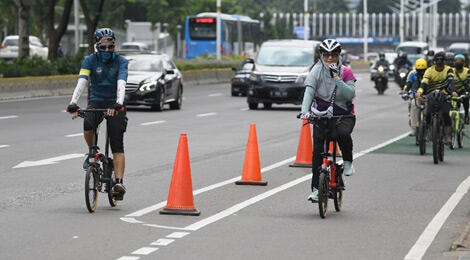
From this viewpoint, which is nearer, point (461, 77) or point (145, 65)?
point (461, 77)

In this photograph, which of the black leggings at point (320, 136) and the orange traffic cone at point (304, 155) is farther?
the orange traffic cone at point (304, 155)

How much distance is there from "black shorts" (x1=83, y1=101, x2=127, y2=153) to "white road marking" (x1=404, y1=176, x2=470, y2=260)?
311 centimetres

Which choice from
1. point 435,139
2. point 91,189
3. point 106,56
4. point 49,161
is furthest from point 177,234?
point 435,139

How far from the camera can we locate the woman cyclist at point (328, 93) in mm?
12438

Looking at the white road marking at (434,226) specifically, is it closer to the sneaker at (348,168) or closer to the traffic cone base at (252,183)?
the sneaker at (348,168)

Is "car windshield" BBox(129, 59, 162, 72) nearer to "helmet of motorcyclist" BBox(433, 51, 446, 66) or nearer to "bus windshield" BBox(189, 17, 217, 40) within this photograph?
"helmet of motorcyclist" BBox(433, 51, 446, 66)

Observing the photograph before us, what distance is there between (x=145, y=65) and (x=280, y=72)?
411 centimetres

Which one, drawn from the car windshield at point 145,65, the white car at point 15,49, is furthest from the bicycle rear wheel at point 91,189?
the white car at point 15,49

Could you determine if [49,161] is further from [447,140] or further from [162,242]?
[162,242]

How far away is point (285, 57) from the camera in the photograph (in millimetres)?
37062

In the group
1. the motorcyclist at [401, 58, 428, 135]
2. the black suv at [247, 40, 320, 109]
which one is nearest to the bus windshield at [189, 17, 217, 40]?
the black suv at [247, 40, 320, 109]

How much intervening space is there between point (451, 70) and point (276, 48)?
17.4m

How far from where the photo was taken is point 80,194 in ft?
45.7

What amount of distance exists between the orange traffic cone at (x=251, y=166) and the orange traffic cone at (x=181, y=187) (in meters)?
2.92
